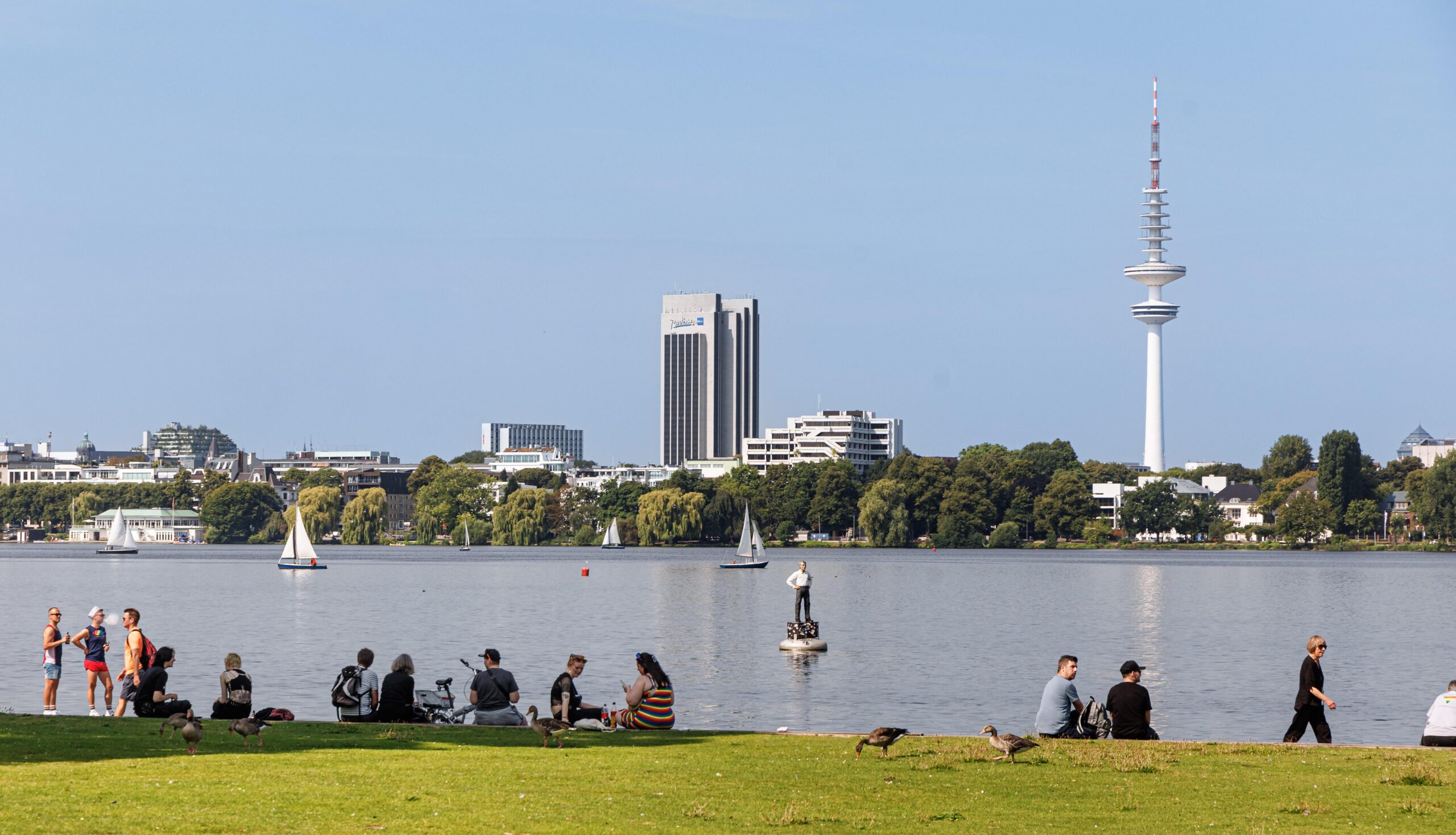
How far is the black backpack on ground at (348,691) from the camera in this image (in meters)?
29.1

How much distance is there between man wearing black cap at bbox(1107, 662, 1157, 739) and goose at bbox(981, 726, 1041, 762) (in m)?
2.91

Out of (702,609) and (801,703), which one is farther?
(702,609)

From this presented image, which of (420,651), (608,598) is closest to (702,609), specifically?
(608,598)

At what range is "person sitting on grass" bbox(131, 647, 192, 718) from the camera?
29.2 m

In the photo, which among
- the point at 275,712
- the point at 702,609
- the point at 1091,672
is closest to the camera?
the point at 275,712

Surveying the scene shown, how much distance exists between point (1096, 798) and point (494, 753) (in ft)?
27.1

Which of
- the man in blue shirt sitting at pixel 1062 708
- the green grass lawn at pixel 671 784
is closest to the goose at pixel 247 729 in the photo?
the green grass lawn at pixel 671 784

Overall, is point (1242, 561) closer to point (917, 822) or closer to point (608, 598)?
point (608, 598)

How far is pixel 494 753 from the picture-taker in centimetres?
2425

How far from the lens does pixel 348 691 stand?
29234 millimetres

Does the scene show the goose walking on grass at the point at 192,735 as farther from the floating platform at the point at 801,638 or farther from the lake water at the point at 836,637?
the floating platform at the point at 801,638

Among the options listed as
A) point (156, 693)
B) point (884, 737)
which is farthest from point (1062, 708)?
point (156, 693)

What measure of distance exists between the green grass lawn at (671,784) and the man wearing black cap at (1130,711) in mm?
837

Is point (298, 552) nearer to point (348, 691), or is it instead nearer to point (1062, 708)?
point (348, 691)
